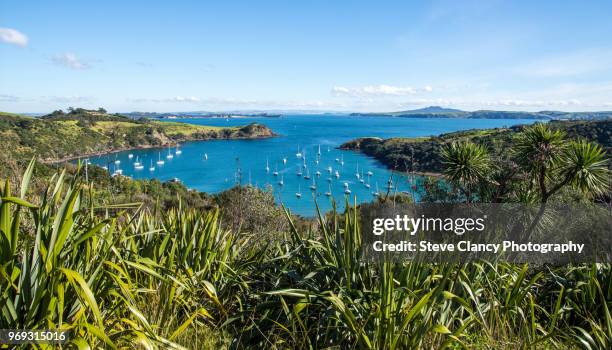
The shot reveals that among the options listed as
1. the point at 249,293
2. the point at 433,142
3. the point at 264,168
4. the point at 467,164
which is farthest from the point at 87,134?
the point at 249,293

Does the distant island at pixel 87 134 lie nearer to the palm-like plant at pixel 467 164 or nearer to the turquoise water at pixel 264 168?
the turquoise water at pixel 264 168

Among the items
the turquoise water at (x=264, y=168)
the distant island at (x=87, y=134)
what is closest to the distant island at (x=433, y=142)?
the turquoise water at (x=264, y=168)

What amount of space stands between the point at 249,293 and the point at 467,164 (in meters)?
5.74

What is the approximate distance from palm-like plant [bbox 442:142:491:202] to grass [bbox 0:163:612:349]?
387 centimetres

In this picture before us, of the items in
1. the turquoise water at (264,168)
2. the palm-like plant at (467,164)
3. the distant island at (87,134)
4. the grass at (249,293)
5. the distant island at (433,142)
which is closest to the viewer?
the grass at (249,293)

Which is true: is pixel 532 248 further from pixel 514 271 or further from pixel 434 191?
pixel 434 191

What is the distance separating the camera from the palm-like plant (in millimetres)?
7555

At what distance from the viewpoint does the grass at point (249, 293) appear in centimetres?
203

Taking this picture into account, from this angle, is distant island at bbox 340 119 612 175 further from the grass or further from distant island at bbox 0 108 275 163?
distant island at bbox 0 108 275 163

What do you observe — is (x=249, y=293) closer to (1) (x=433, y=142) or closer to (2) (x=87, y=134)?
(1) (x=433, y=142)

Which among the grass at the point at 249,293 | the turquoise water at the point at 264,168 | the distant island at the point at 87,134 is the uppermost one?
the grass at the point at 249,293

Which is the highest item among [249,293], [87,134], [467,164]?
[467,164]

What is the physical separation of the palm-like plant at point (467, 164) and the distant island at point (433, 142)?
0.68 m

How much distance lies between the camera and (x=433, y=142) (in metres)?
42.7
